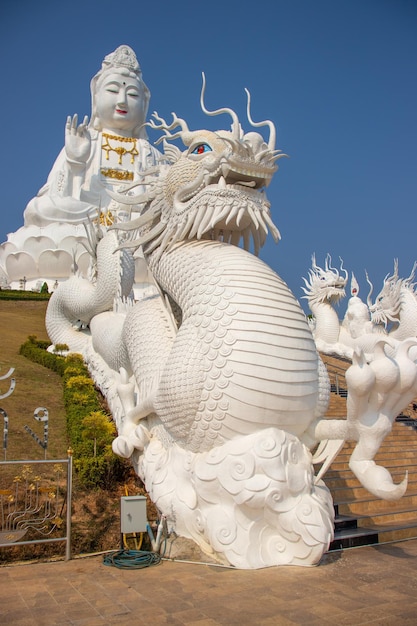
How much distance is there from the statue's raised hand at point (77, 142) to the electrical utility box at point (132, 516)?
19.4 meters

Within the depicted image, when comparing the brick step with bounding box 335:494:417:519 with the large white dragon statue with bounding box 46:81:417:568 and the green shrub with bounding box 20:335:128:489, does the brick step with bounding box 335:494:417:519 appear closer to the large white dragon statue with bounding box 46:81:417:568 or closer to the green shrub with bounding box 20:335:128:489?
the large white dragon statue with bounding box 46:81:417:568

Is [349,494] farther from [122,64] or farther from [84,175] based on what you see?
[122,64]

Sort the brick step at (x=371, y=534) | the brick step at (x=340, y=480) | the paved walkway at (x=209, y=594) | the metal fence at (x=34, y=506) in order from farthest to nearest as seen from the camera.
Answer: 1. the brick step at (x=340, y=480)
2. the brick step at (x=371, y=534)
3. the metal fence at (x=34, y=506)
4. the paved walkway at (x=209, y=594)

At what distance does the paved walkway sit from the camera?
3.54 meters

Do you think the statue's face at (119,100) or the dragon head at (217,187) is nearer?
the dragon head at (217,187)

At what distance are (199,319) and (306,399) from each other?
1266 millimetres

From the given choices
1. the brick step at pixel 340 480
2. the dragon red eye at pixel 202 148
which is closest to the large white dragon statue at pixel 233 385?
the dragon red eye at pixel 202 148

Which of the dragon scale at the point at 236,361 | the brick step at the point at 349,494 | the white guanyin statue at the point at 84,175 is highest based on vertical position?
the white guanyin statue at the point at 84,175

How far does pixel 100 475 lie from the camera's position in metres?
6.41

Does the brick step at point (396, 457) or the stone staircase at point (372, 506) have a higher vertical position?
the brick step at point (396, 457)

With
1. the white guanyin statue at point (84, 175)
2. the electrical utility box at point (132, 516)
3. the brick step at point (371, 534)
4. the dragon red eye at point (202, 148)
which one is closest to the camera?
the electrical utility box at point (132, 516)

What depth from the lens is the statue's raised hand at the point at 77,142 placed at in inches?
869

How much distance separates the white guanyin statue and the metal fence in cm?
1695

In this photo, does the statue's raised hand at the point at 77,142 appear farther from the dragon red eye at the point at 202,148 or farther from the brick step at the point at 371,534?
the brick step at the point at 371,534
